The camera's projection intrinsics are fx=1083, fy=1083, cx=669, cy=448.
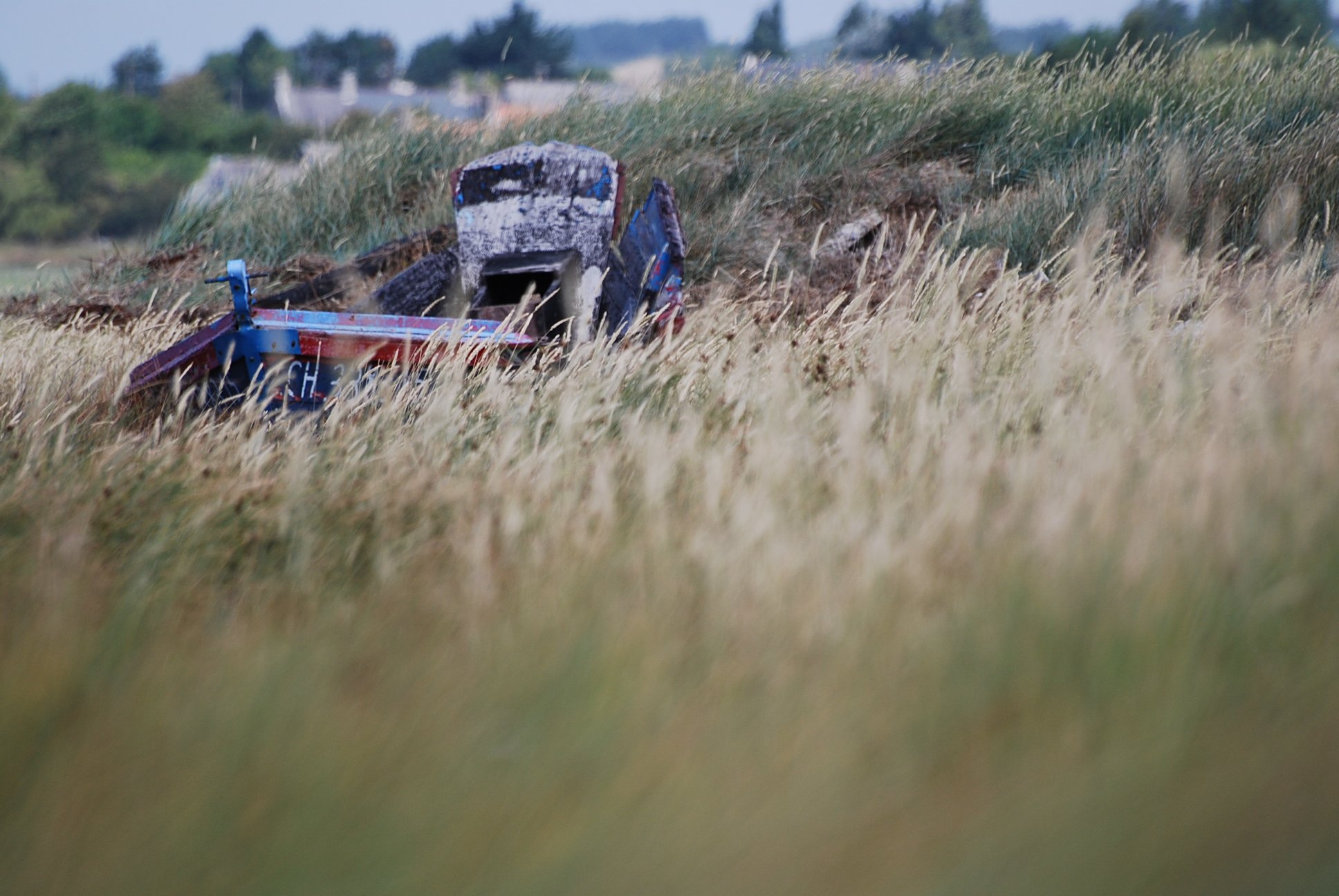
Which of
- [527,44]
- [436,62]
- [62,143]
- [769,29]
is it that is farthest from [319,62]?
[62,143]

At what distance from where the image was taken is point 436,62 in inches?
3907

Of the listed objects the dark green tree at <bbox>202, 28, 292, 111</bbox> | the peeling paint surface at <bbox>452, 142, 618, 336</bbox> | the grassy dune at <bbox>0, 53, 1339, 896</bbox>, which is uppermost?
the dark green tree at <bbox>202, 28, 292, 111</bbox>

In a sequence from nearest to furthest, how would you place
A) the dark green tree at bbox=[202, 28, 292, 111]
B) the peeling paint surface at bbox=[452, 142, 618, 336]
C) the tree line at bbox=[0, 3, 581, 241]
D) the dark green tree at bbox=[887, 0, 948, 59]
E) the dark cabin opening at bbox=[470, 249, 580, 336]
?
1. the dark cabin opening at bbox=[470, 249, 580, 336]
2. the peeling paint surface at bbox=[452, 142, 618, 336]
3. the tree line at bbox=[0, 3, 581, 241]
4. the dark green tree at bbox=[887, 0, 948, 59]
5. the dark green tree at bbox=[202, 28, 292, 111]

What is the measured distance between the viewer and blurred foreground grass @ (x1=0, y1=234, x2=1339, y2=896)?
1.58 meters

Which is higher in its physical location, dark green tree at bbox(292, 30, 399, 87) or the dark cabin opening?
dark green tree at bbox(292, 30, 399, 87)

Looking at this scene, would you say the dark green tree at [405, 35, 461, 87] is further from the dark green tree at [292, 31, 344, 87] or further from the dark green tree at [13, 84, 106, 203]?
the dark green tree at [13, 84, 106, 203]

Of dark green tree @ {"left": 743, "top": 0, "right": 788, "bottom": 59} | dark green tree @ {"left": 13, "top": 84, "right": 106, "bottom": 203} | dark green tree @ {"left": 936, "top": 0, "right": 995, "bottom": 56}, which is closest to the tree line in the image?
dark green tree @ {"left": 13, "top": 84, "right": 106, "bottom": 203}

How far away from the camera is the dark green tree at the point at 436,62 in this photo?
98.5m

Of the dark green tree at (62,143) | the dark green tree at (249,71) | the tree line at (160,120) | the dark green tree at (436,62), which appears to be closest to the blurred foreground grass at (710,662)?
the tree line at (160,120)

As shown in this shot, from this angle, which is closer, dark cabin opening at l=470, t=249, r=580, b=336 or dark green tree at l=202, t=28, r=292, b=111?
dark cabin opening at l=470, t=249, r=580, b=336

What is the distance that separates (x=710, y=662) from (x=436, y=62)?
4168 inches

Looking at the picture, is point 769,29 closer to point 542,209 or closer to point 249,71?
point 249,71

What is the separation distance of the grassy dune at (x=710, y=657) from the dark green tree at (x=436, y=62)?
10219 cm

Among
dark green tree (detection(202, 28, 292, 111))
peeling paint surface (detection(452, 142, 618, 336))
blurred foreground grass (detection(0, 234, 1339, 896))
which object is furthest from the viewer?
dark green tree (detection(202, 28, 292, 111))
